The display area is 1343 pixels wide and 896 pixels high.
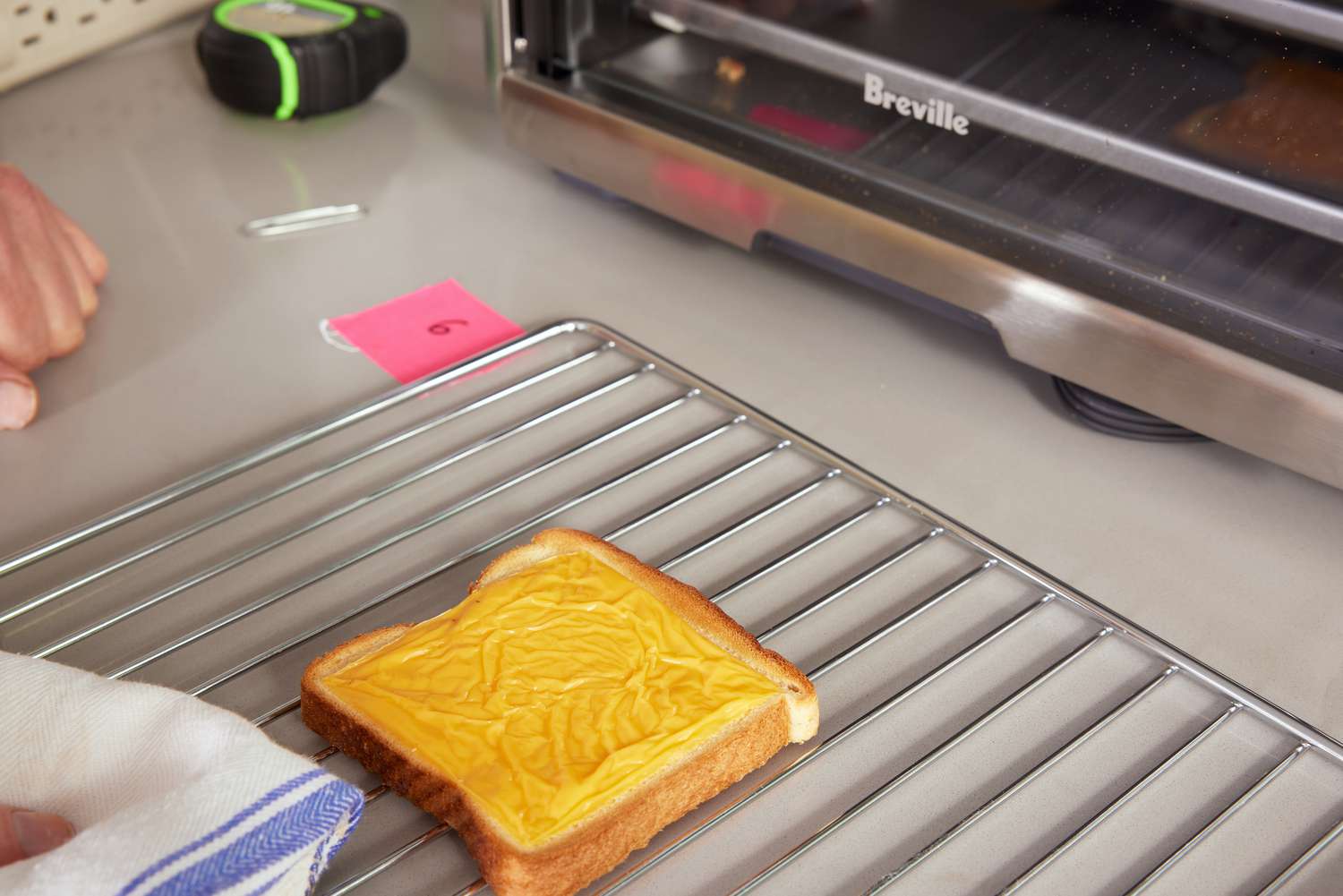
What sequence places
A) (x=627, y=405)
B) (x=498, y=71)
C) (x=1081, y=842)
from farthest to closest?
1. (x=498, y=71)
2. (x=627, y=405)
3. (x=1081, y=842)

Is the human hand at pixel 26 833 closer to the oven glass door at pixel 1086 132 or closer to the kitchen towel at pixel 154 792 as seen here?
the kitchen towel at pixel 154 792

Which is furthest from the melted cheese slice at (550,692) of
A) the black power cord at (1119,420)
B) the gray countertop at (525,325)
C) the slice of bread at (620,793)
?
the black power cord at (1119,420)

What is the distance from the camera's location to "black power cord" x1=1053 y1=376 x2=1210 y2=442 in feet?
2.81

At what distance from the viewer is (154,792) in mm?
558

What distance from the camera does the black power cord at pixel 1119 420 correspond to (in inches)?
33.7

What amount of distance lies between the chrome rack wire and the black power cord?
175 millimetres

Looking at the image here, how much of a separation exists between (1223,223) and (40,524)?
732 mm

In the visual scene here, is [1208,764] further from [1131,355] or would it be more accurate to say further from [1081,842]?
[1131,355]

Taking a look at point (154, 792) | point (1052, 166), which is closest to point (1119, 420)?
point (1052, 166)

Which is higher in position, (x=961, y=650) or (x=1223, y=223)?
(x=1223, y=223)

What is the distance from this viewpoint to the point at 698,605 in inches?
27.3

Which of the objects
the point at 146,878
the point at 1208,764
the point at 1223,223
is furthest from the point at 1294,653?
the point at 146,878

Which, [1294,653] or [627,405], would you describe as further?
[627,405]

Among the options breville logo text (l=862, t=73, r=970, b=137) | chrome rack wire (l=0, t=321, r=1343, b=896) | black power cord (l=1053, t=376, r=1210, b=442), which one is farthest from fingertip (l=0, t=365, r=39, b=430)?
black power cord (l=1053, t=376, r=1210, b=442)
